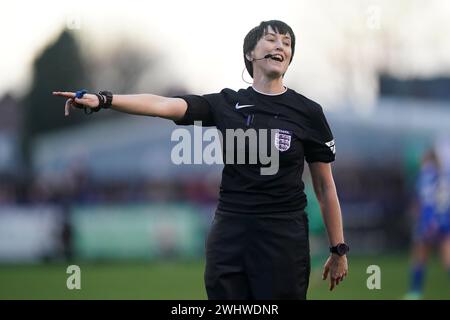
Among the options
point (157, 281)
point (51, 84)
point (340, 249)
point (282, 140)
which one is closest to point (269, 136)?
point (282, 140)

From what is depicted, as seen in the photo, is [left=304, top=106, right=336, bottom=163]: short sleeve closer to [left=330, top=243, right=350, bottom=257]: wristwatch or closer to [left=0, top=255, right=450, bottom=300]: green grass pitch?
[left=330, top=243, right=350, bottom=257]: wristwatch

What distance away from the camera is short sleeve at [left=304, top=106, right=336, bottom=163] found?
602cm

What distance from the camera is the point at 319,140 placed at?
6.05m

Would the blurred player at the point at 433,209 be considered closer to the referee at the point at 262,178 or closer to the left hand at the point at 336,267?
the left hand at the point at 336,267

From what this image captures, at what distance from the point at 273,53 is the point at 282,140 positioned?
0.55 metres

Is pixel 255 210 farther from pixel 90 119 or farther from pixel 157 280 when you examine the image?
pixel 90 119

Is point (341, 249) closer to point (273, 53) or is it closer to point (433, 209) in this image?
point (273, 53)

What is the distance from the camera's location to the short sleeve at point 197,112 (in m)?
5.91

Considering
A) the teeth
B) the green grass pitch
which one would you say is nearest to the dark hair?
the teeth

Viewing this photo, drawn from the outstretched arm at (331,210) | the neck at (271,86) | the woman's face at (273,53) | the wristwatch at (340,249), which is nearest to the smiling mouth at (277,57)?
the woman's face at (273,53)

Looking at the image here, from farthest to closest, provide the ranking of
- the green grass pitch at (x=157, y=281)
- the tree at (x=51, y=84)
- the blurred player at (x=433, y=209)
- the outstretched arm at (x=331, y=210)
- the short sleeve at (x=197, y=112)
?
1. the tree at (x=51, y=84)
2. the blurred player at (x=433, y=209)
3. the green grass pitch at (x=157, y=281)
4. the outstretched arm at (x=331, y=210)
5. the short sleeve at (x=197, y=112)

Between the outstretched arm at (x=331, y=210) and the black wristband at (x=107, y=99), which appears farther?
the outstretched arm at (x=331, y=210)

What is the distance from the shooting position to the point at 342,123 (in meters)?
30.6

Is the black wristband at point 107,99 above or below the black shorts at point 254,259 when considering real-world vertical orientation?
above
